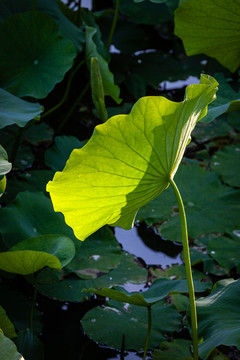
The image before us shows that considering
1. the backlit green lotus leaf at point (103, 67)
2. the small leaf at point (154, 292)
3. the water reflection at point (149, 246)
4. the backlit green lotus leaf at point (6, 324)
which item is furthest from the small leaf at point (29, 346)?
the backlit green lotus leaf at point (103, 67)

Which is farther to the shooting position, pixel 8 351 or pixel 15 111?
pixel 15 111

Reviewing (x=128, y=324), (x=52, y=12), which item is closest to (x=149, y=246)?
(x=128, y=324)

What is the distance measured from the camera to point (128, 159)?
0.98 m

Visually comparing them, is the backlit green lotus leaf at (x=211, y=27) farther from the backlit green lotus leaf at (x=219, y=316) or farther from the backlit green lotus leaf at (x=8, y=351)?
the backlit green lotus leaf at (x=8, y=351)

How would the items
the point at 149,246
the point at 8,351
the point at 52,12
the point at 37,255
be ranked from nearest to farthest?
the point at 8,351, the point at 37,255, the point at 149,246, the point at 52,12

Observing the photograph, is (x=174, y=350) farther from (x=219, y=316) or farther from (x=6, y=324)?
(x=6, y=324)

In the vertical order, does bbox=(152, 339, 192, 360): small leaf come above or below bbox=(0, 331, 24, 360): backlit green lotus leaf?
below

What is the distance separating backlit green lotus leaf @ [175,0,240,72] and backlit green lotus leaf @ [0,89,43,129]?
67 centimetres

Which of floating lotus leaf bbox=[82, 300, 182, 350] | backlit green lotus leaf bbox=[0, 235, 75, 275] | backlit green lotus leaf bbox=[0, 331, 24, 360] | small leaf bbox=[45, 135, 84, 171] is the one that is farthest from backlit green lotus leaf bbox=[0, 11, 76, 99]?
backlit green lotus leaf bbox=[0, 331, 24, 360]

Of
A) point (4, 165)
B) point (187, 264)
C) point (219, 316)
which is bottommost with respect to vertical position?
point (219, 316)

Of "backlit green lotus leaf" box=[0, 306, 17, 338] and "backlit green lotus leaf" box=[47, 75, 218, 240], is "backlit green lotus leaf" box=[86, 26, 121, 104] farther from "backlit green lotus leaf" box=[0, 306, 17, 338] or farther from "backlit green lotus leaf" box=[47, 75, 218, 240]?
"backlit green lotus leaf" box=[0, 306, 17, 338]

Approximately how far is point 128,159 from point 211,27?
0.99m

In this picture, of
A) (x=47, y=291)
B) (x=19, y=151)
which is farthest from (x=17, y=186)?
(x=47, y=291)

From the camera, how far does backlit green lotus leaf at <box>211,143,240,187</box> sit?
193cm
